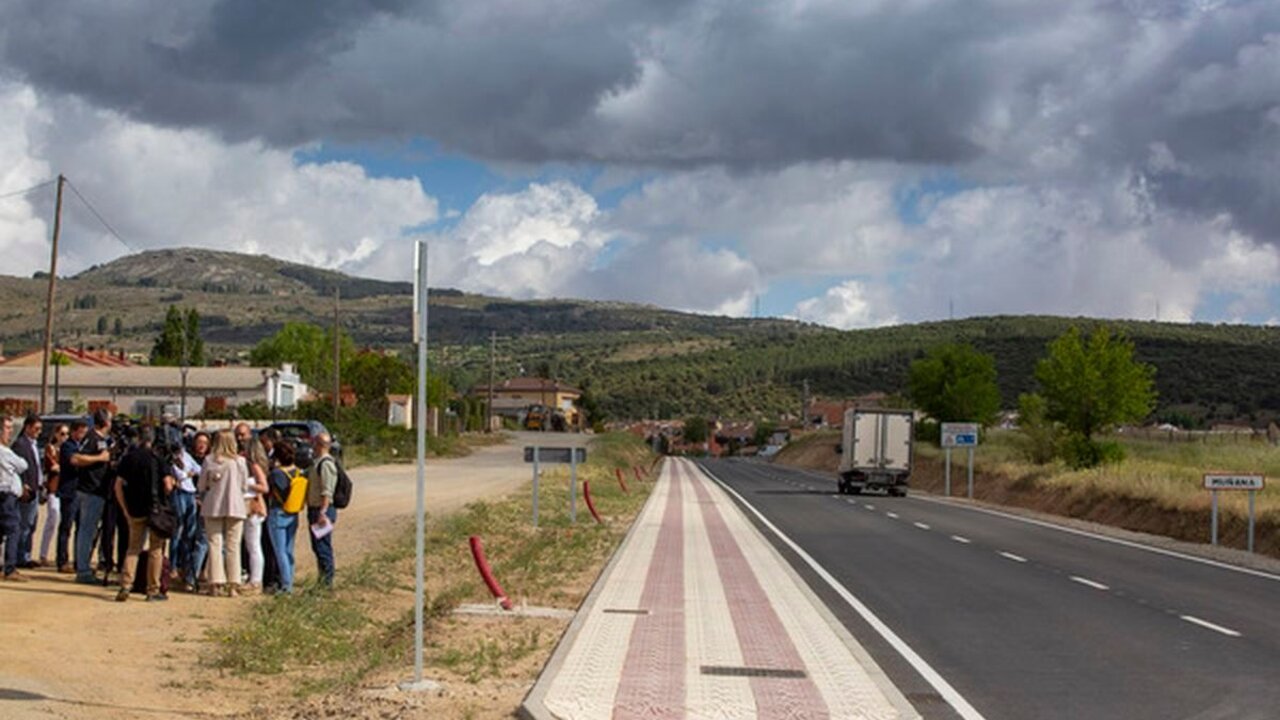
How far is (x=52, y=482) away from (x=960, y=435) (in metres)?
42.3

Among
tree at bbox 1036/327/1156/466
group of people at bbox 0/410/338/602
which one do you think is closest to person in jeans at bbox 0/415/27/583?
group of people at bbox 0/410/338/602

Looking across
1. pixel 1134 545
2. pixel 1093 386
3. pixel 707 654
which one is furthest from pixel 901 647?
pixel 1093 386

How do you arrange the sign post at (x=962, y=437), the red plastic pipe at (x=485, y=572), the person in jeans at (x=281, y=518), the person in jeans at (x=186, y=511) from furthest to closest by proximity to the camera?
1. the sign post at (x=962, y=437)
2. the person in jeans at (x=281, y=518)
3. the person in jeans at (x=186, y=511)
4. the red plastic pipe at (x=485, y=572)

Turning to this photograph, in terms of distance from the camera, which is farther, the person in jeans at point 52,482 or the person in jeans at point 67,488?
the person in jeans at point 52,482

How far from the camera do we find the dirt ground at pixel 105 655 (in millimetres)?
10156

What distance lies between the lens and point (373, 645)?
13.4m

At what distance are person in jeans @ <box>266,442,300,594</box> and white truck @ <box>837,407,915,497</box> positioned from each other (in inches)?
1472

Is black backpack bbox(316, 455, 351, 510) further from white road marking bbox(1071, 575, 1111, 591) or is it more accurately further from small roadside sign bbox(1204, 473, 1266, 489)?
small roadside sign bbox(1204, 473, 1266, 489)

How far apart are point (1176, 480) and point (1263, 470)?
4.90 m

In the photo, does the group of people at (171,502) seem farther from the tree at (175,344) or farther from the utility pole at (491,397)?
the tree at (175,344)

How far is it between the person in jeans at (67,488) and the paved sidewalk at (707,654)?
5.94 m

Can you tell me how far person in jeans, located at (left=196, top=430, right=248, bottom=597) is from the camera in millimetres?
15789

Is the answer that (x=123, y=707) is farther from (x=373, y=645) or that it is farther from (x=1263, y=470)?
(x=1263, y=470)

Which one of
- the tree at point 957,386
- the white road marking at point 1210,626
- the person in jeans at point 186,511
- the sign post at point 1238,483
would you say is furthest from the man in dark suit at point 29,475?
the tree at point 957,386
